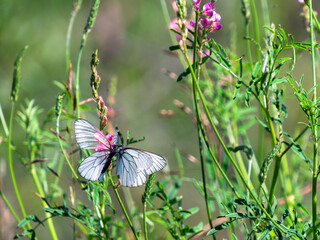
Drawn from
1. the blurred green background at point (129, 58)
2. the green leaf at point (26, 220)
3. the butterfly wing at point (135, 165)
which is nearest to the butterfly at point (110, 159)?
the butterfly wing at point (135, 165)

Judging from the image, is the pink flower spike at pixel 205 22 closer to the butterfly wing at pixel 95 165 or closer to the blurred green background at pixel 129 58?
the butterfly wing at pixel 95 165

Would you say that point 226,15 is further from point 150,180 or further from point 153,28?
point 150,180

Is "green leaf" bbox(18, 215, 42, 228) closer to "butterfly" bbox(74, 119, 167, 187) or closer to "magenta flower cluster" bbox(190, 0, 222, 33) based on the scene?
"butterfly" bbox(74, 119, 167, 187)

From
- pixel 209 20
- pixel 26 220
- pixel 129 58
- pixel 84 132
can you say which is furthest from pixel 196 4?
pixel 129 58

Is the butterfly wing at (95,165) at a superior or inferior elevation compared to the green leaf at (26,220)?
superior

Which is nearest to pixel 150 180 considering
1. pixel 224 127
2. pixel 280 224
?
pixel 280 224

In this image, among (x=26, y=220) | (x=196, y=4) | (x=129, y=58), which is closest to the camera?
(x=196, y=4)

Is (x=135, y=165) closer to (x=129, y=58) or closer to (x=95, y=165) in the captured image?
(x=95, y=165)
